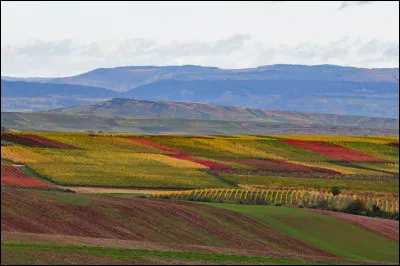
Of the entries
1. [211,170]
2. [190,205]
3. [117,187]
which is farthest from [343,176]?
[190,205]

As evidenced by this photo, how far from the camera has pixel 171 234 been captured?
4603 centimetres

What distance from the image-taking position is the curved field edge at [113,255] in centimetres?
2850

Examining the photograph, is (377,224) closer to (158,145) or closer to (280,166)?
(280,166)

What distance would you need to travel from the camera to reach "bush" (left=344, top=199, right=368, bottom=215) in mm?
67000

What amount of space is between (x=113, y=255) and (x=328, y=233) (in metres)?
25.9

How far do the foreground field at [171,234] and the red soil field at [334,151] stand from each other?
159ft

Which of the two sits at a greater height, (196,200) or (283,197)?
(196,200)

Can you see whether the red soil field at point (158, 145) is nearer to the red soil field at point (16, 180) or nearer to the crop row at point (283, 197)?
the crop row at point (283, 197)

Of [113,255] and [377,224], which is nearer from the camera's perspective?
[113,255]

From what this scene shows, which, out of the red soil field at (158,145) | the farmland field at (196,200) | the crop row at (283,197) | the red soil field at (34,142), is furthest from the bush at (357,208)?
the red soil field at (34,142)

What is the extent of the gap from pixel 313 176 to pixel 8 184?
1497 inches

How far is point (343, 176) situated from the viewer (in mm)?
90688

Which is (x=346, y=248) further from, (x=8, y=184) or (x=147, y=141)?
(x=147, y=141)

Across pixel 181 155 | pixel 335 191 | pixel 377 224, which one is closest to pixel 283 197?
pixel 335 191
